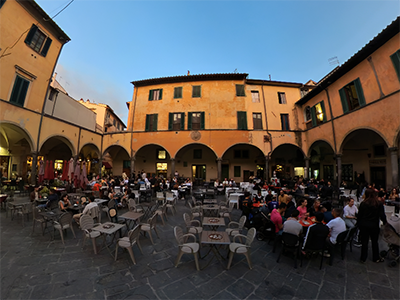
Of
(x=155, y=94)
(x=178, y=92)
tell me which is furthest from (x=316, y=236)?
(x=155, y=94)

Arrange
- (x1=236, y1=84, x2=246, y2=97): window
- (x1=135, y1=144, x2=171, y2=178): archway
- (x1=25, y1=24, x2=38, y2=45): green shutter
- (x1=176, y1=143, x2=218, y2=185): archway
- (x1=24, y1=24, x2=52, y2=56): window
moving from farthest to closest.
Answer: (x1=135, y1=144, x2=171, y2=178): archway
(x1=176, y1=143, x2=218, y2=185): archway
(x1=236, y1=84, x2=246, y2=97): window
(x1=24, y1=24, x2=52, y2=56): window
(x1=25, y1=24, x2=38, y2=45): green shutter

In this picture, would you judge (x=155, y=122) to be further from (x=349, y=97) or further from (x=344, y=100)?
(x=349, y=97)

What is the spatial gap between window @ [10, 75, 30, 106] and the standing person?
17.7 metres

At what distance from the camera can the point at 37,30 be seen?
40.9 ft

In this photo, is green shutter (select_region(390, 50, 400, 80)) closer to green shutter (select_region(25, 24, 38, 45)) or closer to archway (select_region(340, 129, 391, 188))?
archway (select_region(340, 129, 391, 188))

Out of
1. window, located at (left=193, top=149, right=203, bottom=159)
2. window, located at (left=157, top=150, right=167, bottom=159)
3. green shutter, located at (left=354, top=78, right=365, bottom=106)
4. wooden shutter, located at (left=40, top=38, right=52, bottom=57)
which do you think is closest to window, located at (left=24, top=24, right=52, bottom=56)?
wooden shutter, located at (left=40, top=38, right=52, bottom=57)

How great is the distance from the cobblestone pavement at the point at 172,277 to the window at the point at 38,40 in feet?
45.8

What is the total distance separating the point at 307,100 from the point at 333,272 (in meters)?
16.3

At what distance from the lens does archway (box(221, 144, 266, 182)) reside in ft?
63.8

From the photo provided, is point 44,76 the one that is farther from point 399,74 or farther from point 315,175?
point 315,175

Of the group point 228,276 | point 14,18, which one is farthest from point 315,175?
point 14,18

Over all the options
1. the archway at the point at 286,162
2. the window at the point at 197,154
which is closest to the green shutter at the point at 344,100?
the archway at the point at 286,162

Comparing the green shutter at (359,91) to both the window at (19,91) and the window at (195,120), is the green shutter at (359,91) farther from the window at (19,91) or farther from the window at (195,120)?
the window at (19,91)

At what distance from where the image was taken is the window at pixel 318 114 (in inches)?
568
